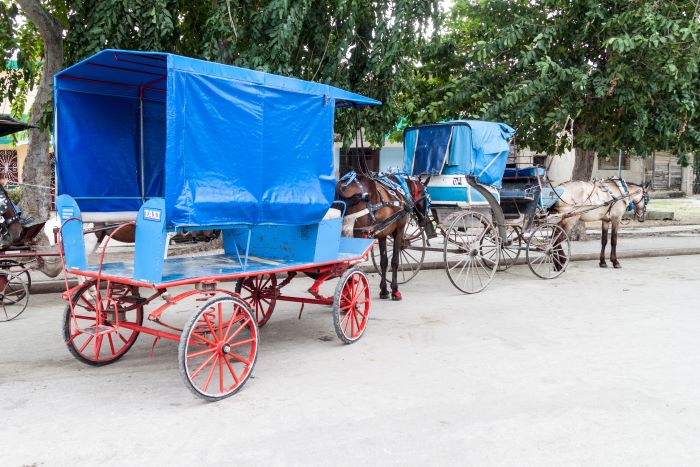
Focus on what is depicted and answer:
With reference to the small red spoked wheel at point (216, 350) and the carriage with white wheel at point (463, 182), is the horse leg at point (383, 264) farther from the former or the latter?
the small red spoked wheel at point (216, 350)

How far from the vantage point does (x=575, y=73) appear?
455 inches

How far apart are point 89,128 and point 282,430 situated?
367 cm

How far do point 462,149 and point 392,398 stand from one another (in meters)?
5.12

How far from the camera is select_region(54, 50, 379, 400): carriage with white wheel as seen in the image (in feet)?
15.5

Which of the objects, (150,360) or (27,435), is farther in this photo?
(150,360)

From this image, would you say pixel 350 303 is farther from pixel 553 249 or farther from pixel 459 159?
pixel 553 249

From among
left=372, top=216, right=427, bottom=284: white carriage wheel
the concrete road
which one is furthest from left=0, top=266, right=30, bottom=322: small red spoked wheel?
left=372, top=216, right=427, bottom=284: white carriage wheel

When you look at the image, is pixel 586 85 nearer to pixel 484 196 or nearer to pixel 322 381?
pixel 484 196

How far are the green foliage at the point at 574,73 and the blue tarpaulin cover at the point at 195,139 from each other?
6460mm

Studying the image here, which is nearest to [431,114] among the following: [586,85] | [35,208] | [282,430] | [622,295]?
[586,85]

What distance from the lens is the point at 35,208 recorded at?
10.6 meters

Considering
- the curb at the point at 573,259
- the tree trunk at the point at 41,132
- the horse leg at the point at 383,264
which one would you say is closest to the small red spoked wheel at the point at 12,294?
the curb at the point at 573,259

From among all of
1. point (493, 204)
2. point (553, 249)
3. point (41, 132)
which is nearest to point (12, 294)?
point (41, 132)

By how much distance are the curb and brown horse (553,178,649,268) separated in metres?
1.02
